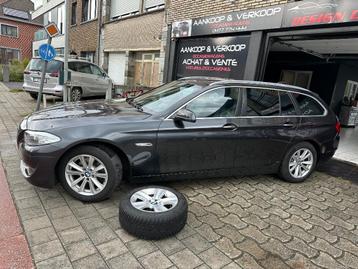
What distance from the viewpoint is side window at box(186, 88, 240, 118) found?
145 inches

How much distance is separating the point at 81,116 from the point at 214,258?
7.01ft

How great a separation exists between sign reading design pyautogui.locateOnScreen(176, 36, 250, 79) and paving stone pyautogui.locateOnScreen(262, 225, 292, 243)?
4996mm

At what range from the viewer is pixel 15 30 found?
34.7 meters

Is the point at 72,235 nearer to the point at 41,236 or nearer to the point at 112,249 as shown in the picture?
the point at 41,236

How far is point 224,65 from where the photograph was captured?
796cm

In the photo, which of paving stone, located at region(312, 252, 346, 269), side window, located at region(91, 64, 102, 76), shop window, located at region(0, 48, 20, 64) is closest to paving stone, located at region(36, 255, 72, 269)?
paving stone, located at region(312, 252, 346, 269)

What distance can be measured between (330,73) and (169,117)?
863 centimetres

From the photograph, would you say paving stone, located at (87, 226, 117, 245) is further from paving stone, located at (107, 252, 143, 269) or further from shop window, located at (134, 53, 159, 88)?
shop window, located at (134, 53, 159, 88)

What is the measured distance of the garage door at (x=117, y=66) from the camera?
14.4 meters

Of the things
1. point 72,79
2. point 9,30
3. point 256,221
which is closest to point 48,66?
point 72,79

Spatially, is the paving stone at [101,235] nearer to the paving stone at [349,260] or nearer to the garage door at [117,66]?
the paving stone at [349,260]

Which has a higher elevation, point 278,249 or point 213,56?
point 213,56

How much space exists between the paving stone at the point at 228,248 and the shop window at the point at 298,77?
9.37m

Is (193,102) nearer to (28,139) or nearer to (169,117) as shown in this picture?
(169,117)
